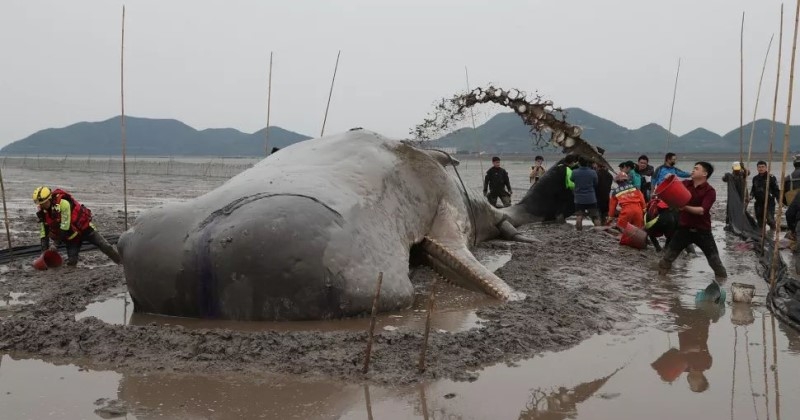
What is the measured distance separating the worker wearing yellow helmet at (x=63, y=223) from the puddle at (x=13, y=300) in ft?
7.13

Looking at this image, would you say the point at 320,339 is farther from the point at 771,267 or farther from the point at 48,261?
the point at 771,267

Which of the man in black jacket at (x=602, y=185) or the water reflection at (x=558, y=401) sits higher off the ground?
the man in black jacket at (x=602, y=185)

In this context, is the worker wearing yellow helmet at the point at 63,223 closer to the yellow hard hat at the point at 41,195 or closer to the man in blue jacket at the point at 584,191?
the yellow hard hat at the point at 41,195

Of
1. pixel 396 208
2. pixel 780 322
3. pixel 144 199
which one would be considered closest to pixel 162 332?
pixel 396 208

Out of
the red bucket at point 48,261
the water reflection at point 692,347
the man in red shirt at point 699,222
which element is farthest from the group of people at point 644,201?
the red bucket at point 48,261

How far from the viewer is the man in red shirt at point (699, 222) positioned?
29.7 ft

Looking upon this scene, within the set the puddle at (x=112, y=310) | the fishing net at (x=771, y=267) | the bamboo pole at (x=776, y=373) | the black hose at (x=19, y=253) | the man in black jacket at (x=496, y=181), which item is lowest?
the black hose at (x=19, y=253)

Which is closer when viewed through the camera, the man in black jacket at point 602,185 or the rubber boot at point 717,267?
the rubber boot at point 717,267

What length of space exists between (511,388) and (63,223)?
24.3 feet

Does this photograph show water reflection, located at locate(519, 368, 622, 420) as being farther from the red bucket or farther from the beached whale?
the red bucket

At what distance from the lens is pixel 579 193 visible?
47.2 feet

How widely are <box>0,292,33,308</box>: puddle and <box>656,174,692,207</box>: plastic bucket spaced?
7.36 m

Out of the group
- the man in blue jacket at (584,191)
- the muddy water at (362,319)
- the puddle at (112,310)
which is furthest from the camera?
the man in blue jacket at (584,191)

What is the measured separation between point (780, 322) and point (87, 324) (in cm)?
594
